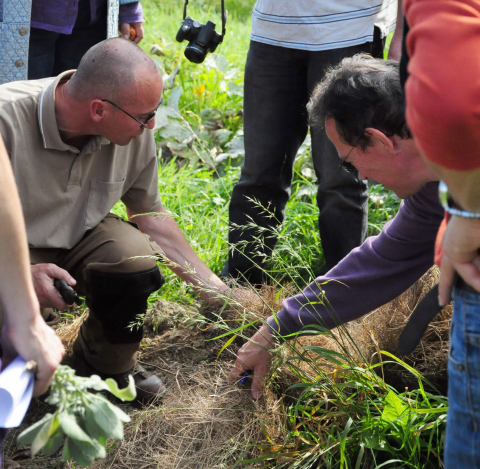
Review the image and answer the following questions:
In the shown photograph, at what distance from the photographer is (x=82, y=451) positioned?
1.00 metres

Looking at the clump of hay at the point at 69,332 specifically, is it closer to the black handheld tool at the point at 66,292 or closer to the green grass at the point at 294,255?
the green grass at the point at 294,255

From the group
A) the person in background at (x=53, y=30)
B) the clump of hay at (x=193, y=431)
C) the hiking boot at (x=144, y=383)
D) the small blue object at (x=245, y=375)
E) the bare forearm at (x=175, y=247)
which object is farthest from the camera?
the person in background at (x=53, y=30)

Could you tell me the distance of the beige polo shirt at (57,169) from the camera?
2.06m

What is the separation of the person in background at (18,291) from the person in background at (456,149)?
69 cm

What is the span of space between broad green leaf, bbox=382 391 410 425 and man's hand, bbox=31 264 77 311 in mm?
1072

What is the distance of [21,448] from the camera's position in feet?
6.64

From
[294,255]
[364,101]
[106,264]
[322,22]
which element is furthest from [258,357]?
[322,22]

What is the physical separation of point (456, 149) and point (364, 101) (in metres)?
0.85

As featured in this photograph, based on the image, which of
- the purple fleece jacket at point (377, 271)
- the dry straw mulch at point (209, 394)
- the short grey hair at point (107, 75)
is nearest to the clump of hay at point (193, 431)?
the dry straw mulch at point (209, 394)

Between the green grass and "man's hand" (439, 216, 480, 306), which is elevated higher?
"man's hand" (439, 216, 480, 306)

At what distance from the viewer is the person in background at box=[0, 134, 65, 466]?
3.44 feet

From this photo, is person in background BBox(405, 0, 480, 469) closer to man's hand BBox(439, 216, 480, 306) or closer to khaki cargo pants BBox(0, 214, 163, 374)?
man's hand BBox(439, 216, 480, 306)

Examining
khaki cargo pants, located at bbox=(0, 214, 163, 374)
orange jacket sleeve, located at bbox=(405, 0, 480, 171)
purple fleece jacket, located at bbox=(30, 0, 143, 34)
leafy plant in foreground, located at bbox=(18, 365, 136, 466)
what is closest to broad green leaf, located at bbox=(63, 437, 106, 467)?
leafy plant in foreground, located at bbox=(18, 365, 136, 466)

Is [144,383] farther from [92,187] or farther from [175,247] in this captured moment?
[92,187]
